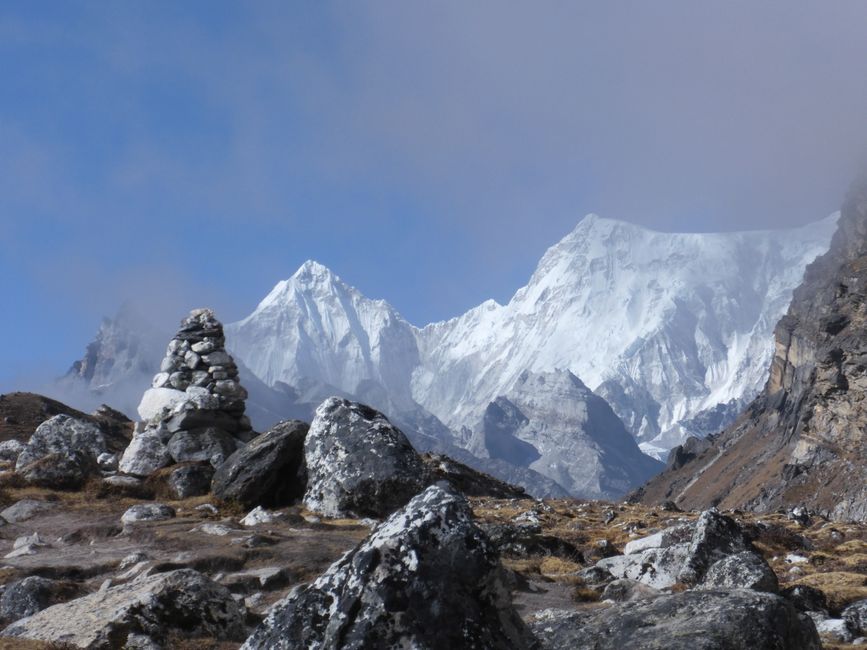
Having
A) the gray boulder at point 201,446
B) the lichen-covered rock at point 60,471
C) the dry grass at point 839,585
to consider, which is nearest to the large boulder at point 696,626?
the dry grass at point 839,585

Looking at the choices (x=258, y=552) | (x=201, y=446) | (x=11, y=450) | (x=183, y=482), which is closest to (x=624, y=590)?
(x=258, y=552)

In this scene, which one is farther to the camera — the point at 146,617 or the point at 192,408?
the point at 192,408

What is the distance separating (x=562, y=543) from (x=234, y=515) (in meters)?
11.3

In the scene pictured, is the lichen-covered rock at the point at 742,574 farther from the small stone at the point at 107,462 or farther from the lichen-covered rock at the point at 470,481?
the lichen-covered rock at the point at 470,481

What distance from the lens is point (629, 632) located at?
11.8 m

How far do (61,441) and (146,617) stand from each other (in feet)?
93.0

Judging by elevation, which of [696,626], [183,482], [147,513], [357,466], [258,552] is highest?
[183,482]

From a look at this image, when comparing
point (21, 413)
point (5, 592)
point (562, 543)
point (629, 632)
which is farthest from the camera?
point (21, 413)

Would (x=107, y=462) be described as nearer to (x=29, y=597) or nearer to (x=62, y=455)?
(x=62, y=455)

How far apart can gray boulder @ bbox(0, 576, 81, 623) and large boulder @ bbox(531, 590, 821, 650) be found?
10.2m

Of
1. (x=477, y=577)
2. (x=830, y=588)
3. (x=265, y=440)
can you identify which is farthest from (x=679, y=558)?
(x=265, y=440)

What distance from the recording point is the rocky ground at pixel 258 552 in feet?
62.4

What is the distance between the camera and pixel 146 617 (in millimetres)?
14445

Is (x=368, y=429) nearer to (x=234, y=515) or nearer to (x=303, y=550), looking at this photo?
(x=234, y=515)
